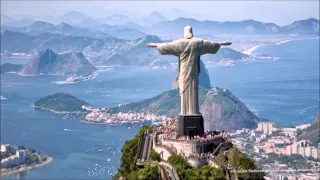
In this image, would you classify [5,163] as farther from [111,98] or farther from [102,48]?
[102,48]

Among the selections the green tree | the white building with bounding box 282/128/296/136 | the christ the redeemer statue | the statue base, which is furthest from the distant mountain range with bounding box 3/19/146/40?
the green tree

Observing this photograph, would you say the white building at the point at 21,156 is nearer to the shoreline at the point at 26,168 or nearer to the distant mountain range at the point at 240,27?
the shoreline at the point at 26,168

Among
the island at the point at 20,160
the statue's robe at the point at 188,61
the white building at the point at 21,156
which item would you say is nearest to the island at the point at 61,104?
the island at the point at 20,160

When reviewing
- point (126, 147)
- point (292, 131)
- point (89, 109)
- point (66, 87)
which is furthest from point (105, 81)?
point (126, 147)

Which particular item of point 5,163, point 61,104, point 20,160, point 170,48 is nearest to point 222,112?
point 61,104

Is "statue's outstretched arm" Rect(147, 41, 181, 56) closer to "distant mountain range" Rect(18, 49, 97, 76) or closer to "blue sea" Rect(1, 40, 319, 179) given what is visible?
"blue sea" Rect(1, 40, 319, 179)
